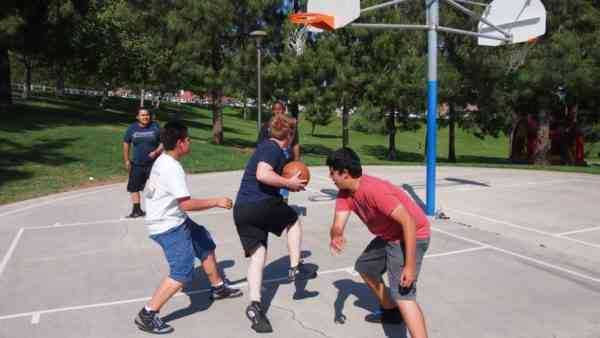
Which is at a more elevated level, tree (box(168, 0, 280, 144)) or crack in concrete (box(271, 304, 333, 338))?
tree (box(168, 0, 280, 144))

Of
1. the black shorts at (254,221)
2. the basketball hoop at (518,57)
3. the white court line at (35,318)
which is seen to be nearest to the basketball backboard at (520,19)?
the black shorts at (254,221)

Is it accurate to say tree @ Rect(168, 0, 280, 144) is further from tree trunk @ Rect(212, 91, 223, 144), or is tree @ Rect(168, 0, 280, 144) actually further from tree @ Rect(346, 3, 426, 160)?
tree @ Rect(346, 3, 426, 160)

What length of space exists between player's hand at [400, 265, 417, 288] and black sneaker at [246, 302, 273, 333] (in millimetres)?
1357

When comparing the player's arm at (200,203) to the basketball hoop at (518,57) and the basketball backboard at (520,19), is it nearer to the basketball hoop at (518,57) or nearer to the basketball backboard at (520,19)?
the basketball backboard at (520,19)

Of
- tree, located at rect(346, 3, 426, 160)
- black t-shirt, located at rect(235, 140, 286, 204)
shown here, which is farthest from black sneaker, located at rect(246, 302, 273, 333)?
tree, located at rect(346, 3, 426, 160)

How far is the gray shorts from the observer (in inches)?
142

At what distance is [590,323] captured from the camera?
14.8 ft

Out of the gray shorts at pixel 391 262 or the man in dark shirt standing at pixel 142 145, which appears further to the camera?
the man in dark shirt standing at pixel 142 145

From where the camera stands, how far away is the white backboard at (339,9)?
8.33 meters

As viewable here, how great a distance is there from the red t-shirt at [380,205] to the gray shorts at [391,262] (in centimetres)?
8

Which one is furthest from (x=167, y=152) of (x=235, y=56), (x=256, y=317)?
(x=235, y=56)

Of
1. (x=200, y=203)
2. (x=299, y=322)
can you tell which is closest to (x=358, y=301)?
(x=299, y=322)

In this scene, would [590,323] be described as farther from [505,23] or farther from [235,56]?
[235,56]

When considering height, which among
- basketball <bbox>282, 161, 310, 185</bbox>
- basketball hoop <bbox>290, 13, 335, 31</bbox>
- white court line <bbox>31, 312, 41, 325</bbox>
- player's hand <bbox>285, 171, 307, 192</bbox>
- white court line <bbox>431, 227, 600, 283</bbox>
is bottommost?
white court line <bbox>31, 312, 41, 325</bbox>
